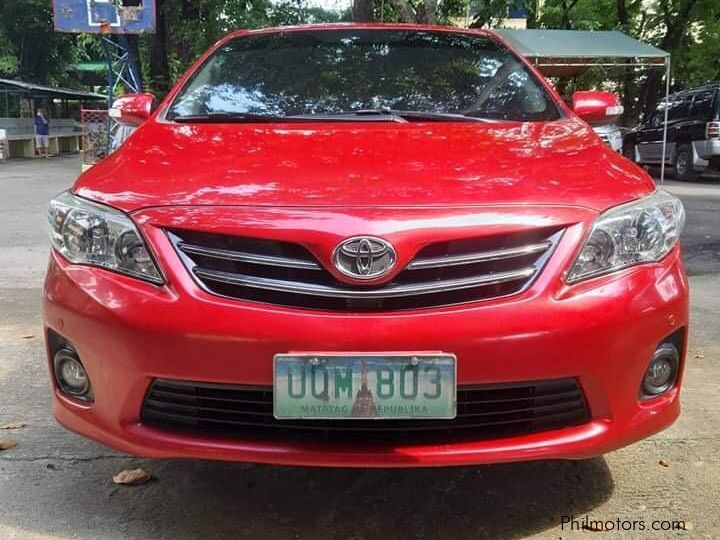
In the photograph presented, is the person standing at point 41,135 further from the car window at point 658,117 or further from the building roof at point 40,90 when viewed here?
the car window at point 658,117

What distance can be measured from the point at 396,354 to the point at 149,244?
2.32 ft

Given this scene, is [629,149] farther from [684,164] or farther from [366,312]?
[366,312]

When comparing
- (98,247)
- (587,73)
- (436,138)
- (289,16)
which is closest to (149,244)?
(98,247)

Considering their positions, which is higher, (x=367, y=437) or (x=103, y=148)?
(x=367, y=437)

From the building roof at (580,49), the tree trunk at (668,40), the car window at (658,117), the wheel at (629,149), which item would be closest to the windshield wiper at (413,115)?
the building roof at (580,49)

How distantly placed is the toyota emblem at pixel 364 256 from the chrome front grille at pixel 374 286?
0.12ft

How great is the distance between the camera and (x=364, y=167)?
7.22ft

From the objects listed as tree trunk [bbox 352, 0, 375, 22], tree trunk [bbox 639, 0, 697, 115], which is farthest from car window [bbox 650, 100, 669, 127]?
tree trunk [bbox 352, 0, 375, 22]

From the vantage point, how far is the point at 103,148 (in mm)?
17734

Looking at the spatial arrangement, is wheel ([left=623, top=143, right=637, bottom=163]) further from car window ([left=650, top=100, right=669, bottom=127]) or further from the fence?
the fence

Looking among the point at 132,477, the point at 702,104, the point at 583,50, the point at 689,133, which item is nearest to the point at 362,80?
the point at 132,477

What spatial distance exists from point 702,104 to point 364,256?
47.1ft

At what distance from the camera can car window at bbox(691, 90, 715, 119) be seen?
14.1m

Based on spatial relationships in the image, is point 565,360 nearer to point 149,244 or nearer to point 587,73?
point 149,244
